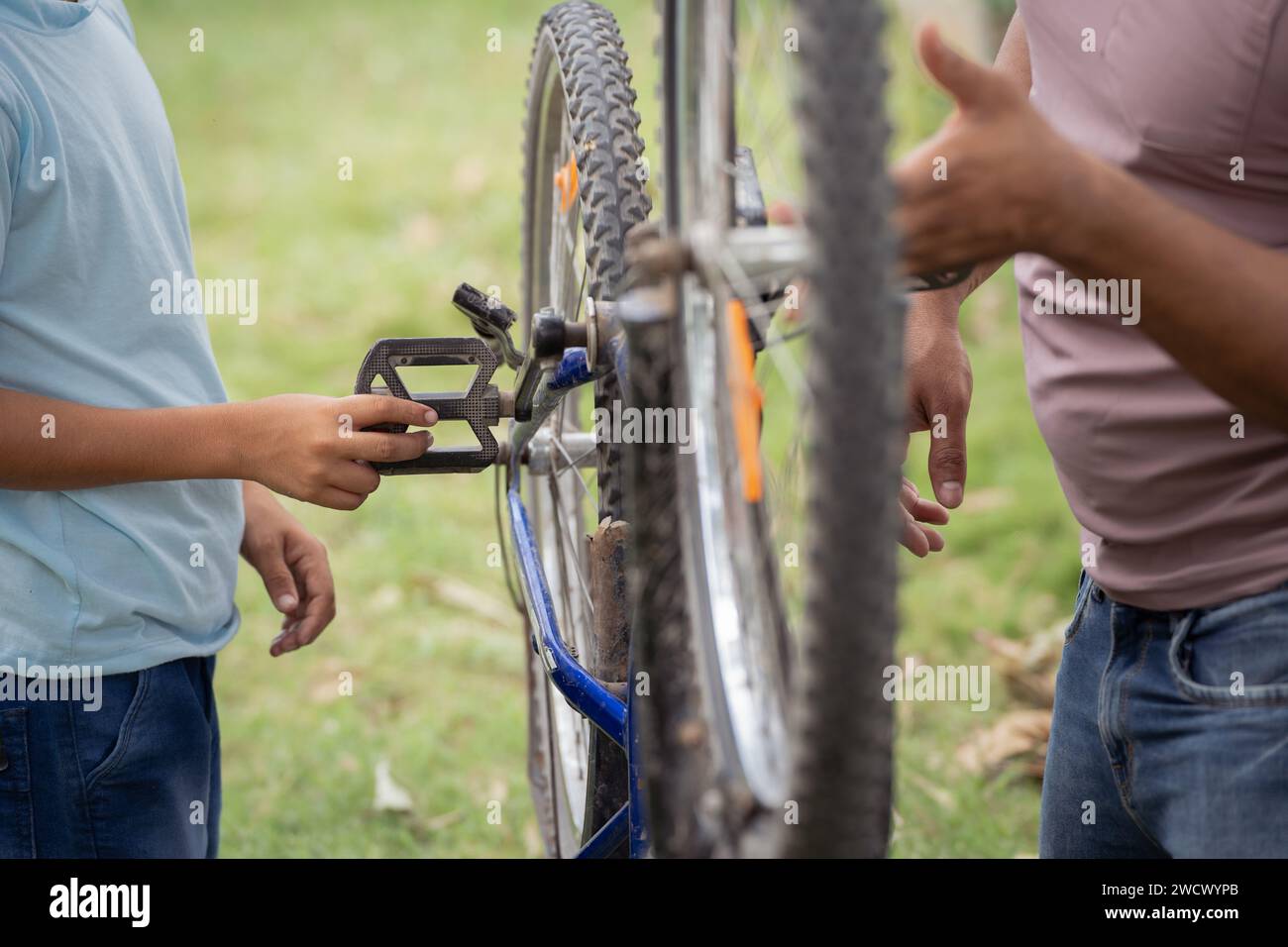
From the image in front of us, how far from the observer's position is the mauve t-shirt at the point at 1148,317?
38.1 inches

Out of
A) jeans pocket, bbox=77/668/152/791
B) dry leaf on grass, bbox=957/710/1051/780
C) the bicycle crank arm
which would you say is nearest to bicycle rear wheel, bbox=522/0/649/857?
the bicycle crank arm

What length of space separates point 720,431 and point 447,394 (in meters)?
0.42

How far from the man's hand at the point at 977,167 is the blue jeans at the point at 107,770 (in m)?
0.92

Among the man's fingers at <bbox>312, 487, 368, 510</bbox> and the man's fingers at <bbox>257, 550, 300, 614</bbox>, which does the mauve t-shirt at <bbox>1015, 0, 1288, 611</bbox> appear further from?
the man's fingers at <bbox>257, 550, 300, 614</bbox>

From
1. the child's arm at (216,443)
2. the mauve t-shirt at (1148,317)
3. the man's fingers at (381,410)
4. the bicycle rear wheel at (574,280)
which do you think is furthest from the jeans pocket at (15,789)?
the mauve t-shirt at (1148,317)

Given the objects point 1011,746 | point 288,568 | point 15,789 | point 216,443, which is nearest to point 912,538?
point 216,443

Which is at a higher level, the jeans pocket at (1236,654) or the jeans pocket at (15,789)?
the jeans pocket at (1236,654)

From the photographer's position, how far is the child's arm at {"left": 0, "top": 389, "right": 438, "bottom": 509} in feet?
4.05

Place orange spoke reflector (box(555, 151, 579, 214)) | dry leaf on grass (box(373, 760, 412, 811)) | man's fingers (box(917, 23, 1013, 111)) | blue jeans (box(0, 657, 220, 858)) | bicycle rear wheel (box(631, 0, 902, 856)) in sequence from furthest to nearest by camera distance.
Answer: dry leaf on grass (box(373, 760, 412, 811)) → orange spoke reflector (box(555, 151, 579, 214)) → blue jeans (box(0, 657, 220, 858)) → man's fingers (box(917, 23, 1013, 111)) → bicycle rear wheel (box(631, 0, 902, 856))

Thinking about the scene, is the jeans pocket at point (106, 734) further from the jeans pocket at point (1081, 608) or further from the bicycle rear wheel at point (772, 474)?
the jeans pocket at point (1081, 608)

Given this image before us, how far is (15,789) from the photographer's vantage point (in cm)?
131

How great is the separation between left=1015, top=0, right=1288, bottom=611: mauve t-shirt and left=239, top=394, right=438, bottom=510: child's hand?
0.58 meters
